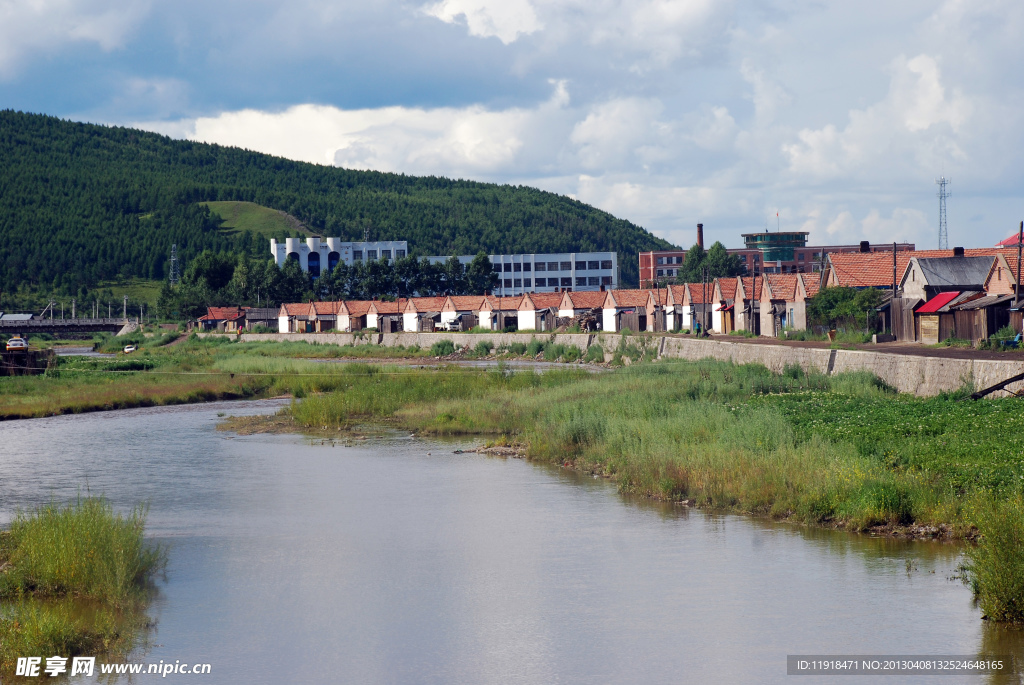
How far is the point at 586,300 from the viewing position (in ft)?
354

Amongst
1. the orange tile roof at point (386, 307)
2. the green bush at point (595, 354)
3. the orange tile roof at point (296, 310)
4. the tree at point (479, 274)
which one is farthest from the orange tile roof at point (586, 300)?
the tree at point (479, 274)

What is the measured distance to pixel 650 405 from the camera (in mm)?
30781

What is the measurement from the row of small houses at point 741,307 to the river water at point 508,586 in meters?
35.6

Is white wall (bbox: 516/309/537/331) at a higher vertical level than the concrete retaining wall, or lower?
higher

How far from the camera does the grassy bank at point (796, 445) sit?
17219mm

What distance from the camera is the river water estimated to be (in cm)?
1280

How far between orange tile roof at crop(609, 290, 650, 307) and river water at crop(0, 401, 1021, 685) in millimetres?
76430

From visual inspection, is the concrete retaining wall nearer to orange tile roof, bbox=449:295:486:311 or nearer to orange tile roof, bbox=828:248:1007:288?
orange tile roof, bbox=828:248:1007:288

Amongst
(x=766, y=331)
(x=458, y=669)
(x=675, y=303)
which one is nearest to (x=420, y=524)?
(x=458, y=669)

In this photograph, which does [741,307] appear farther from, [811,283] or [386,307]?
[386,307]

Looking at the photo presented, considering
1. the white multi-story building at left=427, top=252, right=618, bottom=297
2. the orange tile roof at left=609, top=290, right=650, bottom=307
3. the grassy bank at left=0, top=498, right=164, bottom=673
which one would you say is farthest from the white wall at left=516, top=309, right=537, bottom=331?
the grassy bank at left=0, top=498, right=164, bottom=673

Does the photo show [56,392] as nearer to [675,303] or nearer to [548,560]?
[548,560]

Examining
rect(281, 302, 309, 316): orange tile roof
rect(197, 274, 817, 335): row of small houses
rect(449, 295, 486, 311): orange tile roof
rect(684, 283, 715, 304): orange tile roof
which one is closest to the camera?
rect(197, 274, 817, 335): row of small houses

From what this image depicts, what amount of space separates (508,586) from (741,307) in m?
72.9
